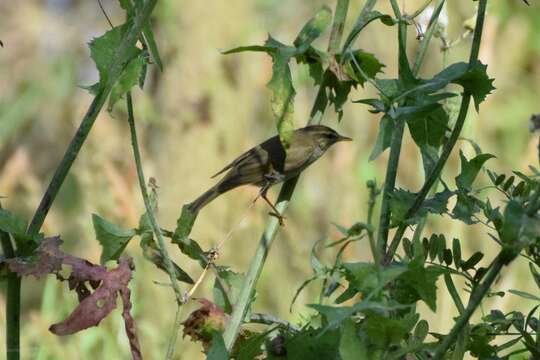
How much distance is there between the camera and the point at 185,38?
450cm

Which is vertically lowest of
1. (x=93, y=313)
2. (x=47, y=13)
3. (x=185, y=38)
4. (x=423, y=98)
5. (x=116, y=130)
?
(x=93, y=313)

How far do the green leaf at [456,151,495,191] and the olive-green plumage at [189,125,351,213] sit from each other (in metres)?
0.49

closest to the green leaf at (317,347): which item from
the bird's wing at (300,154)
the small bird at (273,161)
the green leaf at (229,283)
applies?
the green leaf at (229,283)

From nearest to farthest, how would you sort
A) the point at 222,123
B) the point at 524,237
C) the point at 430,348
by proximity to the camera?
1. the point at 524,237
2. the point at 430,348
3. the point at 222,123

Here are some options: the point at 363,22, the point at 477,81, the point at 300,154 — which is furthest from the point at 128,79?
the point at 300,154

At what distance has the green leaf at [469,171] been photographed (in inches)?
45.9

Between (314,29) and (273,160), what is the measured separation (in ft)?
3.09

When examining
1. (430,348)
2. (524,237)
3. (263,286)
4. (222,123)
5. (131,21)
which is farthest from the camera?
(222,123)

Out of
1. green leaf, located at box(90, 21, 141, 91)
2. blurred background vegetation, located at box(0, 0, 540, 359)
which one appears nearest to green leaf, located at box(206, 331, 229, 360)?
green leaf, located at box(90, 21, 141, 91)

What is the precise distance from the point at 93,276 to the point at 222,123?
3.35 metres

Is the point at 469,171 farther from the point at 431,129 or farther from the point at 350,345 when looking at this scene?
the point at 350,345

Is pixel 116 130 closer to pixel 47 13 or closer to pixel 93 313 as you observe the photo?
pixel 47 13

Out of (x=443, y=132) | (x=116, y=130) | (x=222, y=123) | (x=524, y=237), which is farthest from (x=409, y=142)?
(x=524, y=237)

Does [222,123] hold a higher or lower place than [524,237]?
higher
